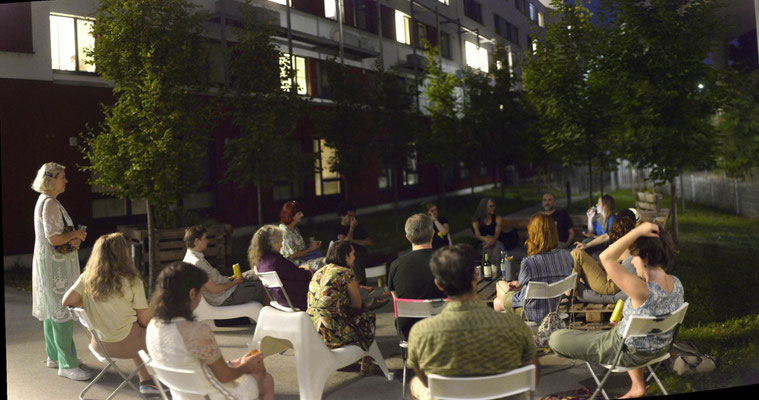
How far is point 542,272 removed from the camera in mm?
4719

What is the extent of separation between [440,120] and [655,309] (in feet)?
15.9

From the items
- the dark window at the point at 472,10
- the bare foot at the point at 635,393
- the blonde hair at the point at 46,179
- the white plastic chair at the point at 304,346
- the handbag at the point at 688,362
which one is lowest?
the bare foot at the point at 635,393

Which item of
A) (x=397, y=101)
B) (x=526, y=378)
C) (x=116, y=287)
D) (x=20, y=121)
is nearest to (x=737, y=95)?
(x=397, y=101)

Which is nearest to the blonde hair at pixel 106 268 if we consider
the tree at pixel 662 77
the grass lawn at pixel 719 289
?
the grass lawn at pixel 719 289

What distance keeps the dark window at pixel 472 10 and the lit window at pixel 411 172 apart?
180cm

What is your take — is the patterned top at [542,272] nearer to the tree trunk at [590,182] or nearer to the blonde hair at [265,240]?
the blonde hair at [265,240]

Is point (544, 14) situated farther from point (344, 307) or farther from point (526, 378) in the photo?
point (526, 378)

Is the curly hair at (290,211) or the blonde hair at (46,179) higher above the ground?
the blonde hair at (46,179)

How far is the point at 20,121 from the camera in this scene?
310 inches

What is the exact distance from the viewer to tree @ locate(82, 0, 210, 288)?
23.4 ft

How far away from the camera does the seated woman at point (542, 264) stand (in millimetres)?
4723

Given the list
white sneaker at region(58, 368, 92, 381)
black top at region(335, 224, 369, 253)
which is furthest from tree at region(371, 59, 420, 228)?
white sneaker at region(58, 368, 92, 381)

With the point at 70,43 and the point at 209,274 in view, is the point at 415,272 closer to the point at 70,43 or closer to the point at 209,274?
the point at 209,274

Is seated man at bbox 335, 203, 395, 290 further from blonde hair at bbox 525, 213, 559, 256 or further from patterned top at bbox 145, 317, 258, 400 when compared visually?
patterned top at bbox 145, 317, 258, 400
